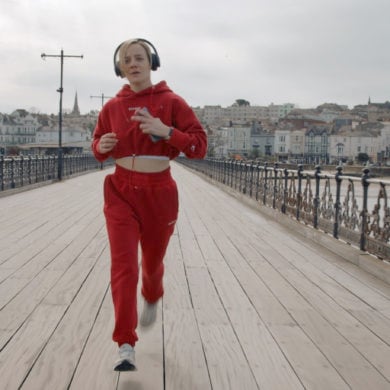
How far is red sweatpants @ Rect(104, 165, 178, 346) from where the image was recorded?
134 inches

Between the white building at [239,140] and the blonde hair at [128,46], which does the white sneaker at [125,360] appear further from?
the white building at [239,140]

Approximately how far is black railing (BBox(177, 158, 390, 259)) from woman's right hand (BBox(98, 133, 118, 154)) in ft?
12.6

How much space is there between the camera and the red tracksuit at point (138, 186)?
3455 mm

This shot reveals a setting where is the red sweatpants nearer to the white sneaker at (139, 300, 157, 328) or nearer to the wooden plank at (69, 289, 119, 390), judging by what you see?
the wooden plank at (69, 289, 119, 390)

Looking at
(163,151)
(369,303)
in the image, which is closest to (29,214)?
(369,303)

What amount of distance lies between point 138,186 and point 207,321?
141cm

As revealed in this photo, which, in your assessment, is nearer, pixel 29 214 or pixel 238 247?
pixel 238 247

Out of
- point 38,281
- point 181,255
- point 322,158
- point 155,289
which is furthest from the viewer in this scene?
point 322,158

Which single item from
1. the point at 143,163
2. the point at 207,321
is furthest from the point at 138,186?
the point at 207,321

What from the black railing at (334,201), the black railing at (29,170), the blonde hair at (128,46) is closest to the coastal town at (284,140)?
the black railing at (29,170)

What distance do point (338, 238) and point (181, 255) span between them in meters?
2.19

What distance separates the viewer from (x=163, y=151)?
3.62 metres

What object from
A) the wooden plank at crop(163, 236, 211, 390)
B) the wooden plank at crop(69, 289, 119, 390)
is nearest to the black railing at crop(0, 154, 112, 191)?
the wooden plank at crop(163, 236, 211, 390)

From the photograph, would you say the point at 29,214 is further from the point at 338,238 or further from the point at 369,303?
the point at 369,303
